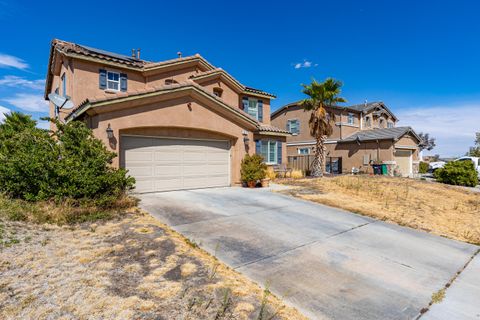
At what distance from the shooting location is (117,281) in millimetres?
3344

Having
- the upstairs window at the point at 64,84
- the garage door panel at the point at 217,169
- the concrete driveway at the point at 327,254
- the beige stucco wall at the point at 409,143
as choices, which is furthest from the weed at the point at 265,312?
the beige stucco wall at the point at 409,143

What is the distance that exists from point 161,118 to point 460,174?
20920mm

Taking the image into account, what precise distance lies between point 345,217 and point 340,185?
6.84 m

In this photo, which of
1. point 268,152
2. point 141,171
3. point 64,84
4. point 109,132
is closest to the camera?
point 109,132

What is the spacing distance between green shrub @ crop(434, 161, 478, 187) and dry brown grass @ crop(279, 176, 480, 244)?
16.1 ft

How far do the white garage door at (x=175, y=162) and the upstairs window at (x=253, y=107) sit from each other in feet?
22.6

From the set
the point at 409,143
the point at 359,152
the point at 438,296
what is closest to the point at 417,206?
the point at 438,296

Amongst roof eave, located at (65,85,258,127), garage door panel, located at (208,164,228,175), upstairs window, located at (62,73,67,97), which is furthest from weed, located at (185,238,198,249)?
upstairs window, located at (62,73,67,97)

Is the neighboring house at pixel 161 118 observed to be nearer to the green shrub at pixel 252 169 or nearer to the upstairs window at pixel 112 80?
the upstairs window at pixel 112 80

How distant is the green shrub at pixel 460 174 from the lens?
58.0 ft

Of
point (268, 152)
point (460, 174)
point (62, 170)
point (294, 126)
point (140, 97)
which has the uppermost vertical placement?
point (294, 126)

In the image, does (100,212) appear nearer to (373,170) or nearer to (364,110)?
(373,170)

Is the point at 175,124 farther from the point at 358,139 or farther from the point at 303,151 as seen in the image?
the point at 303,151

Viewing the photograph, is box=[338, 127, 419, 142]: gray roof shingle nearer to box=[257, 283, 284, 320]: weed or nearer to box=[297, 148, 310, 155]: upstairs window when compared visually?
box=[297, 148, 310, 155]: upstairs window
